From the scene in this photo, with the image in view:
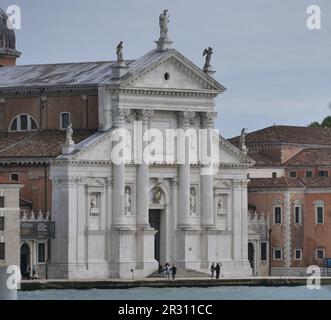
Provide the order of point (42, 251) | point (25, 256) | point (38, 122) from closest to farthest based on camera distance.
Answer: point (25, 256)
point (42, 251)
point (38, 122)

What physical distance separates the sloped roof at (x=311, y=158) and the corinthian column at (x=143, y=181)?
43.0 ft

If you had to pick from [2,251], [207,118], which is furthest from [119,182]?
[2,251]

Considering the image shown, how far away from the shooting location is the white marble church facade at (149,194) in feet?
195

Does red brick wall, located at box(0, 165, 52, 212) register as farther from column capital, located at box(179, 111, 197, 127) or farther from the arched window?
column capital, located at box(179, 111, 197, 127)

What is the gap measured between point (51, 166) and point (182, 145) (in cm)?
499

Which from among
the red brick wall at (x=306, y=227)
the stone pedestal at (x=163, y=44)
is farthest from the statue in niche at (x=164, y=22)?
the red brick wall at (x=306, y=227)

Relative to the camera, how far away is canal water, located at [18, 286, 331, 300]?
50.2 meters

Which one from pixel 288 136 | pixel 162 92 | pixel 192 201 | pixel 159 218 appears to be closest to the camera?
pixel 162 92

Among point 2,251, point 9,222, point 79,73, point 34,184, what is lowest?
point 2,251

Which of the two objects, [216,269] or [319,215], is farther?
[319,215]

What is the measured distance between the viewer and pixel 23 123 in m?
64.3

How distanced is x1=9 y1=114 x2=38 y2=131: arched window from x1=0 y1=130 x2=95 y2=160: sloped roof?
0.48 m

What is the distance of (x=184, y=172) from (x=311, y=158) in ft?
38.9

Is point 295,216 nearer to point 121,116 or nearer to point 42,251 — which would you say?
point 121,116
